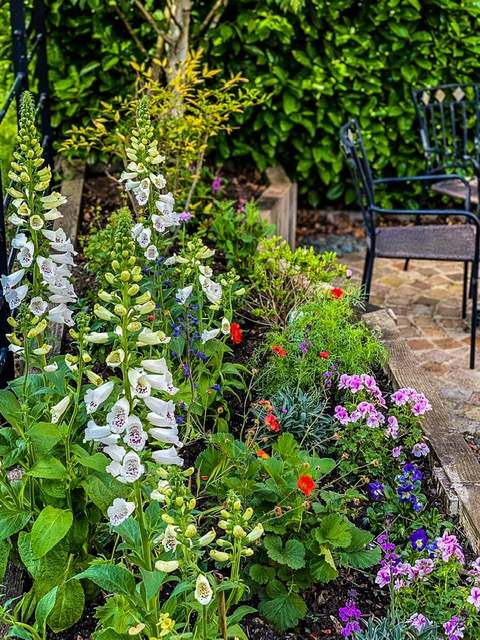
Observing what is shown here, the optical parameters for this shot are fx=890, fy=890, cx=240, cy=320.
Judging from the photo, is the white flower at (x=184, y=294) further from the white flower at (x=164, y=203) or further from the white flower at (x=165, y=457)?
the white flower at (x=165, y=457)

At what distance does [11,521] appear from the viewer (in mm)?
2021

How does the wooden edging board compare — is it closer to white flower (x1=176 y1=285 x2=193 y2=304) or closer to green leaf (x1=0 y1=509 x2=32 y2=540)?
white flower (x1=176 y1=285 x2=193 y2=304)

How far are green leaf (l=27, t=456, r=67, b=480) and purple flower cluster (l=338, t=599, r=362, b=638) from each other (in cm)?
73

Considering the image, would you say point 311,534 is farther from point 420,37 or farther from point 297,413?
point 420,37

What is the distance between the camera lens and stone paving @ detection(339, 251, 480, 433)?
3977mm

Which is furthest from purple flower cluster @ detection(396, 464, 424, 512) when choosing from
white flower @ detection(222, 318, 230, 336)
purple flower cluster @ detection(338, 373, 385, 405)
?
white flower @ detection(222, 318, 230, 336)

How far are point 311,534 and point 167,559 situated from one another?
492mm

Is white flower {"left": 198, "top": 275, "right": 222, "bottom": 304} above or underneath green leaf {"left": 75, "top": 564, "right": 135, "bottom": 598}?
above

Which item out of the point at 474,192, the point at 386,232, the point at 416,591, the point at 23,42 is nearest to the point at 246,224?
the point at 386,232

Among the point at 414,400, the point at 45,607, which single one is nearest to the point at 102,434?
the point at 45,607

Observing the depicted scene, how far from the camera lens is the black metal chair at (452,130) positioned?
4976 mm

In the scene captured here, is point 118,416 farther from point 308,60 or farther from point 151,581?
point 308,60

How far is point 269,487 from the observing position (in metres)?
2.17

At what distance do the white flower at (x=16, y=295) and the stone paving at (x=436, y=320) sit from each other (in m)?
2.16
